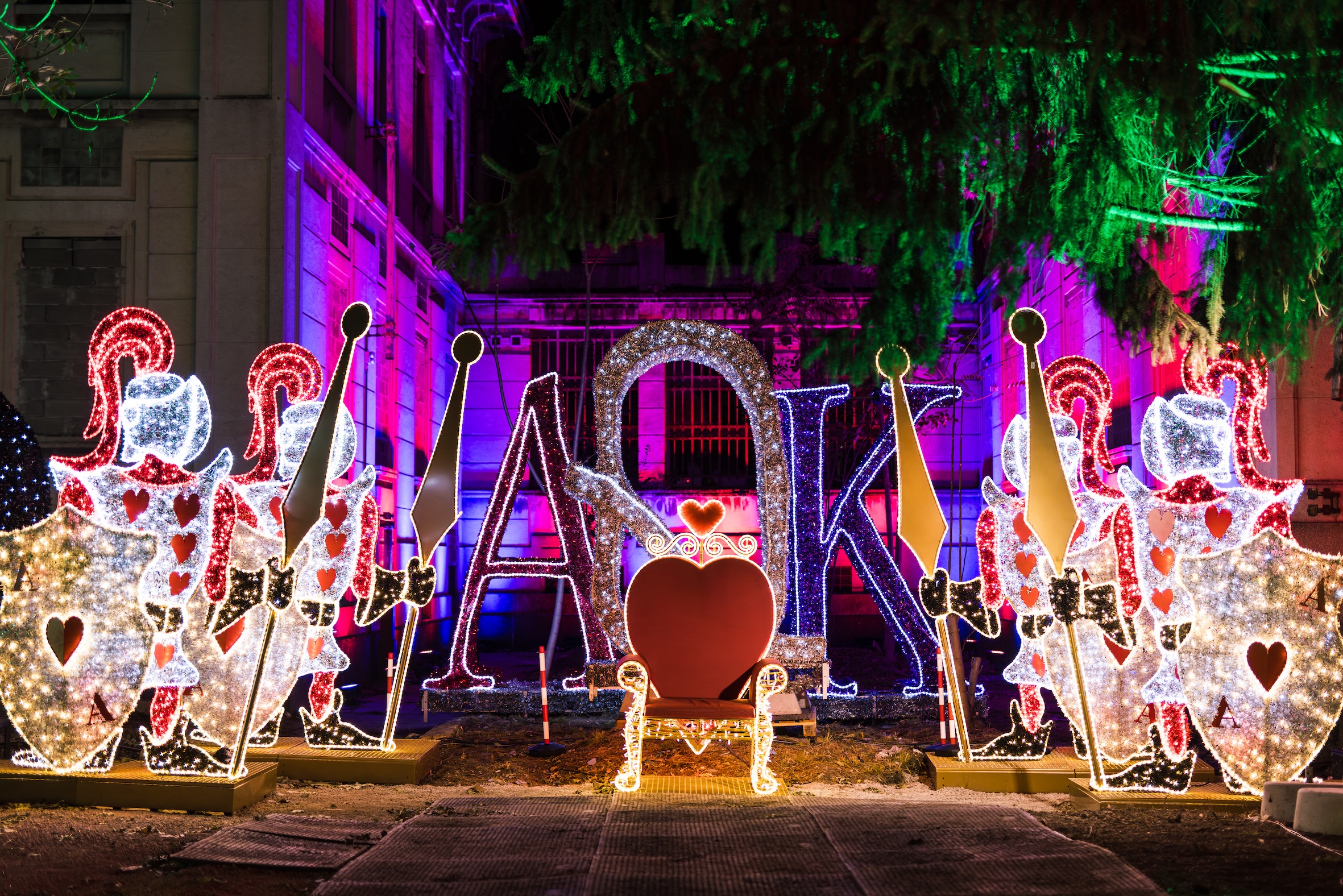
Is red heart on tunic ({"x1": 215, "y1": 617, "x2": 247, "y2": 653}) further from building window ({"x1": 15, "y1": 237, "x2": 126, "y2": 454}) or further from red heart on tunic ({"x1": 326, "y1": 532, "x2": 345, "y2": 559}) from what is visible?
building window ({"x1": 15, "y1": 237, "x2": 126, "y2": 454})

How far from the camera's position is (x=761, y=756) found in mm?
6734

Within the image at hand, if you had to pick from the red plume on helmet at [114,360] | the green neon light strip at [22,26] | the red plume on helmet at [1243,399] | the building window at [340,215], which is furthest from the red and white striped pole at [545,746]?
→ the building window at [340,215]

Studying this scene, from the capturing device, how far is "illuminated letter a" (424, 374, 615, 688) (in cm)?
1012

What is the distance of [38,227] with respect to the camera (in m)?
11.6

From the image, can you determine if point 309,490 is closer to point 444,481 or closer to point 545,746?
point 444,481

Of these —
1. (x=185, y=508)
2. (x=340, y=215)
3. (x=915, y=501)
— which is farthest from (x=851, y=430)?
(x=185, y=508)

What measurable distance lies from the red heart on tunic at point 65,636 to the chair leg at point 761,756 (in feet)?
13.4

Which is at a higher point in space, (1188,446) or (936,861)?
(1188,446)

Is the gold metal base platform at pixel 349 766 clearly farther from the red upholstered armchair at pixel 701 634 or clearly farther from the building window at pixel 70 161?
the building window at pixel 70 161

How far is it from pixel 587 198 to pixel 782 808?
3.54 metres

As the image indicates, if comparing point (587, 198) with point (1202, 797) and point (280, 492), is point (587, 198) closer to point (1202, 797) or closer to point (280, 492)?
point (280, 492)

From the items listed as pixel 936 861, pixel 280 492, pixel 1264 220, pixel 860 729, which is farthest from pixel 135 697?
pixel 1264 220

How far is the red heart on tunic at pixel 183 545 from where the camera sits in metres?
6.91

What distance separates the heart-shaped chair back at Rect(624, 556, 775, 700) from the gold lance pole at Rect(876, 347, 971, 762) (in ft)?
3.43
